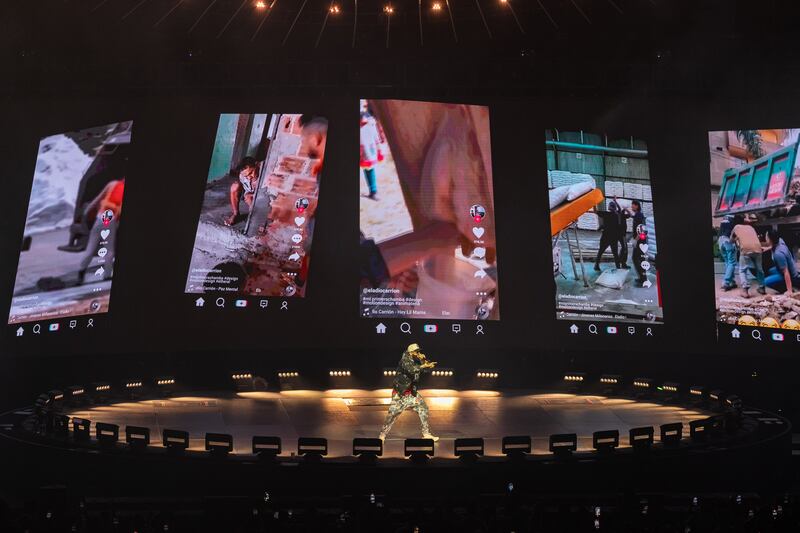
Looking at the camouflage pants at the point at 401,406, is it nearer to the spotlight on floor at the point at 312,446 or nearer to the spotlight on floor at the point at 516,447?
the spotlight on floor at the point at 312,446

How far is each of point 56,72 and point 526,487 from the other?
1494cm

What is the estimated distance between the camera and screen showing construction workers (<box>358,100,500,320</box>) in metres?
25.5

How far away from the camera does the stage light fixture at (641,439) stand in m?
17.8

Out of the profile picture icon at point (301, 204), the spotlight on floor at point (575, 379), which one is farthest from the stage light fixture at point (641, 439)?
the profile picture icon at point (301, 204)

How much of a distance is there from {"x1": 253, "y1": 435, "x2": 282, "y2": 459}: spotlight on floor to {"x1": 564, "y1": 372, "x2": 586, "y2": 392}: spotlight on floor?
1015 cm

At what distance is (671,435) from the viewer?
725 inches

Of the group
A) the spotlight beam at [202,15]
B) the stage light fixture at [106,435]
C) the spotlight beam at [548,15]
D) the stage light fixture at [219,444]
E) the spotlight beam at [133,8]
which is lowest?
the stage light fixture at [219,444]

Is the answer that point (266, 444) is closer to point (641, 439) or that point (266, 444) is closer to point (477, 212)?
point (641, 439)

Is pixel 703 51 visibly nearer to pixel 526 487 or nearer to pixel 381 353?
pixel 381 353

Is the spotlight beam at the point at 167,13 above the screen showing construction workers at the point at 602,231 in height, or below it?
above

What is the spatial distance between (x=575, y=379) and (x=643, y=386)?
5.59ft

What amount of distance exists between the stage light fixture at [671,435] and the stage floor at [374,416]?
117cm

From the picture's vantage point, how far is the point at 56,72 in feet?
81.5

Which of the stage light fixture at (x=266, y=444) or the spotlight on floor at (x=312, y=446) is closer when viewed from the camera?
the stage light fixture at (x=266, y=444)
